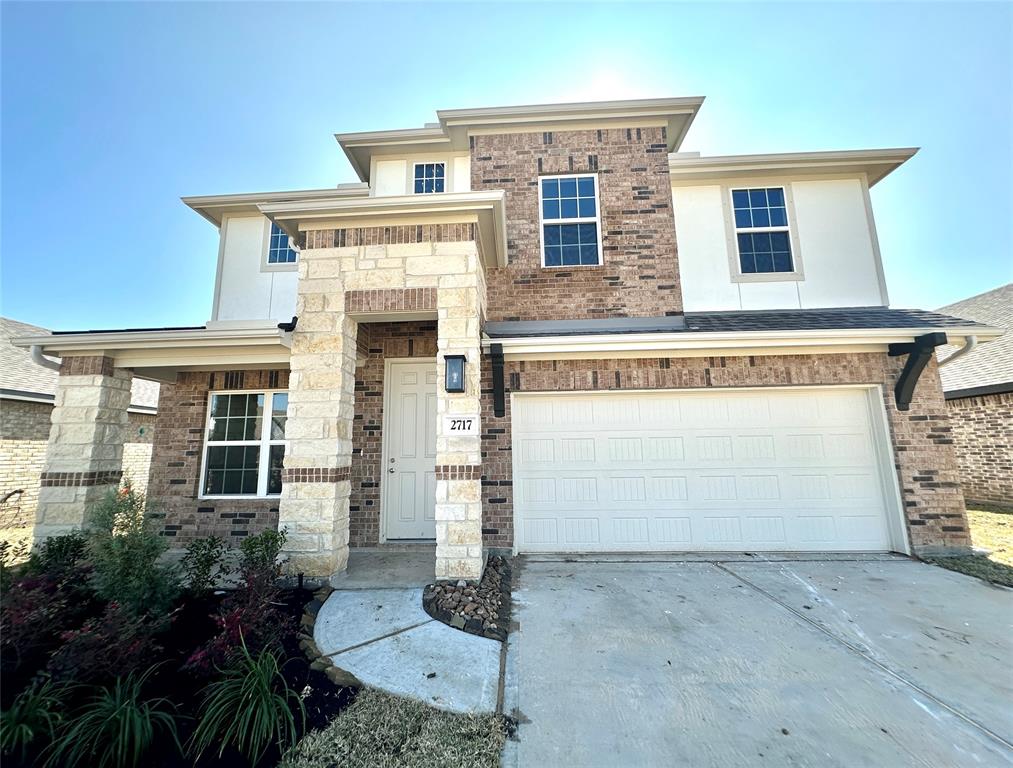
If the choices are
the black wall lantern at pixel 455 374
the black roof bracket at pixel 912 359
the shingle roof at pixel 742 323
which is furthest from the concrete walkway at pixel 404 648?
the black roof bracket at pixel 912 359

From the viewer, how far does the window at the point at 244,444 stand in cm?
645

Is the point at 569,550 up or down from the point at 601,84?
down

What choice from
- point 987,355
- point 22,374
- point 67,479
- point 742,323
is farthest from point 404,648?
point 987,355

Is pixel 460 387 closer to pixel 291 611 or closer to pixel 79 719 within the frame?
pixel 291 611

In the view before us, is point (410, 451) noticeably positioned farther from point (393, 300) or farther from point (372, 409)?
point (393, 300)

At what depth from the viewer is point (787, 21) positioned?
19.9 feet

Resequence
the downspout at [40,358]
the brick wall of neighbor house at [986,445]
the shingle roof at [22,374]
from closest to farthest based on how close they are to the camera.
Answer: the downspout at [40,358]
the brick wall of neighbor house at [986,445]
the shingle roof at [22,374]

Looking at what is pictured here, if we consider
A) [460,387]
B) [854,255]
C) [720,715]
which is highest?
[854,255]

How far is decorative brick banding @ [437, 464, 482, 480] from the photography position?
14.3 ft

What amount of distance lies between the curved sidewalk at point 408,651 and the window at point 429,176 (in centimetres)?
672

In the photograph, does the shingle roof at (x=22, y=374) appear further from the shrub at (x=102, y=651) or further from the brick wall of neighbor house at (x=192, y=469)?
the shrub at (x=102, y=651)

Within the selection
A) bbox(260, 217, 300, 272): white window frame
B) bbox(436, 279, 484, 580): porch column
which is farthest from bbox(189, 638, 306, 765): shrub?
bbox(260, 217, 300, 272): white window frame

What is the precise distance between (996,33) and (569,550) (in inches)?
352

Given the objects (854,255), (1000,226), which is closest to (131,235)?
(854,255)
